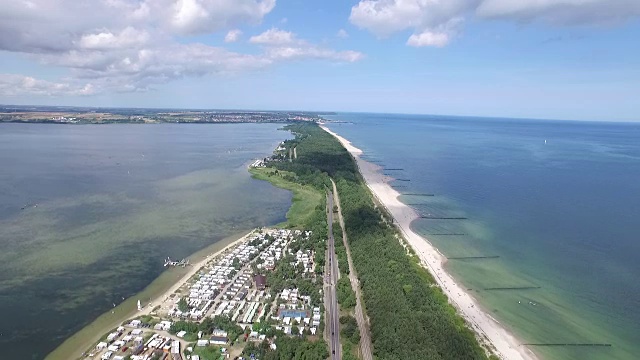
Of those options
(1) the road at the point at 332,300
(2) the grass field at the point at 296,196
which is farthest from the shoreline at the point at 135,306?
(2) the grass field at the point at 296,196

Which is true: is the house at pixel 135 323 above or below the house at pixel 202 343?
above

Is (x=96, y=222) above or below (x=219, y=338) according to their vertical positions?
above

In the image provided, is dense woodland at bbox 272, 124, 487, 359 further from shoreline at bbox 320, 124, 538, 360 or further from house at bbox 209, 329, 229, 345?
house at bbox 209, 329, 229, 345

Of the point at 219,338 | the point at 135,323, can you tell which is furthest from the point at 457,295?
the point at 135,323

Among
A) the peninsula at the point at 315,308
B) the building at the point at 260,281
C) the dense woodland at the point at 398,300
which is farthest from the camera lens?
the building at the point at 260,281

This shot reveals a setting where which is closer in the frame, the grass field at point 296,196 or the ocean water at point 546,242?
the ocean water at point 546,242

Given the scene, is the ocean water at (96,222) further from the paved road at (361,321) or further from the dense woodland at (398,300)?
the paved road at (361,321)

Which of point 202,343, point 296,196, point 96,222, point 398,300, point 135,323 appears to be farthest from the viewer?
point 296,196

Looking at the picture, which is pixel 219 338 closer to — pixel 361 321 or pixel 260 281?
pixel 260 281

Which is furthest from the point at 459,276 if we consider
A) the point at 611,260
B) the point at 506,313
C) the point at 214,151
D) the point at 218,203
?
the point at 214,151
